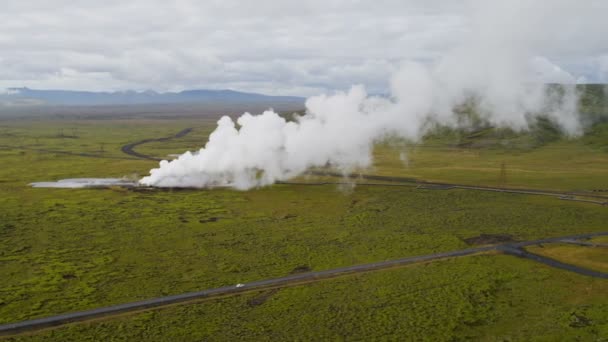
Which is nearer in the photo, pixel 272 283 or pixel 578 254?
pixel 272 283

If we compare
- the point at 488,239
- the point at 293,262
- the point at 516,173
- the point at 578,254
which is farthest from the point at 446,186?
the point at 293,262

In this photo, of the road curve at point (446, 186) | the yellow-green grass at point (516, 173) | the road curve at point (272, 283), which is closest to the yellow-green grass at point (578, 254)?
the road curve at point (272, 283)

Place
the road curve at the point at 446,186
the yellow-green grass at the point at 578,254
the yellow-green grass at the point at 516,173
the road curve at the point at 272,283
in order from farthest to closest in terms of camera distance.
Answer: the yellow-green grass at the point at 516,173
the road curve at the point at 446,186
the yellow-green grass at the point at 578,254
the road curve at the point at 272,283

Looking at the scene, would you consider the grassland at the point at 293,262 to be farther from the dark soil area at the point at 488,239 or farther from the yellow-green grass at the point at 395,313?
the dark soil area at the point at 488,239

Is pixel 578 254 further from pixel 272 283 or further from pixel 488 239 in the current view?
pixel 272 283

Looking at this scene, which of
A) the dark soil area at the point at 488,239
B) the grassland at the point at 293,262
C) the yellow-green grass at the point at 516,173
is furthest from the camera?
the yellow-green grass at the point at 516,173

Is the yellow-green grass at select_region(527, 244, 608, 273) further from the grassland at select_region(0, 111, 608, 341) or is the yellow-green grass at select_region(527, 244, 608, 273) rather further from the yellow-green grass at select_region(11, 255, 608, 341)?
the yellow-green grass at select_region(11, 255, 608, 341)
